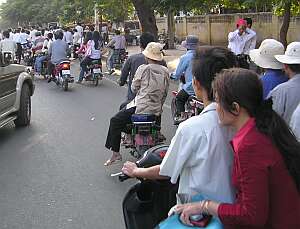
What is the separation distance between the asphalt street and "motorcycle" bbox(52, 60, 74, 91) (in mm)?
3116

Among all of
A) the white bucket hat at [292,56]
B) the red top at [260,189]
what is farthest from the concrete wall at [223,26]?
the red top at [260,189]

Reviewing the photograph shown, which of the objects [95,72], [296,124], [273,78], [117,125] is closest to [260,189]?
[296,124]

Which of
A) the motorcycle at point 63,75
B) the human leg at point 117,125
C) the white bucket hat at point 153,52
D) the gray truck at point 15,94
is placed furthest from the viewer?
the motorcycle at point 63,75

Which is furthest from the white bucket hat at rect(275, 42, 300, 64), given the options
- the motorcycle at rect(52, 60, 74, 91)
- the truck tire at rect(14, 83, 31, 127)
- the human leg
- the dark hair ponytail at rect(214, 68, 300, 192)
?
the motorcycle at rect(52, 60, 74, 91)

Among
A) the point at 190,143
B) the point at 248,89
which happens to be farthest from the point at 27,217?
the point at 248,89

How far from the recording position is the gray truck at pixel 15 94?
828cm

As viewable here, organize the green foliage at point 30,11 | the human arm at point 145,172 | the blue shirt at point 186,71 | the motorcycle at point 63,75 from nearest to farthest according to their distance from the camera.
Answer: the human arm at point 145,172 → the blue shirt at point 186,71 → the motorcycle at point 63,75 → the green foliage at point 30,11

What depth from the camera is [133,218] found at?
9.92 ft

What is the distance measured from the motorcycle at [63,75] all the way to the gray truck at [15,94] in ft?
15.0

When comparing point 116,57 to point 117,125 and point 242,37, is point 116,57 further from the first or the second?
point 117,125

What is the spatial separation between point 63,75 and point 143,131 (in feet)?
28.5

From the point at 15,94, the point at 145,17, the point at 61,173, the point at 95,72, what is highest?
the point at 145,17

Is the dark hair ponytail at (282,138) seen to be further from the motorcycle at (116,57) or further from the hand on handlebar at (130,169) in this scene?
the motorcycle at (116,57)

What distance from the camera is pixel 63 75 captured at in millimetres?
14625
